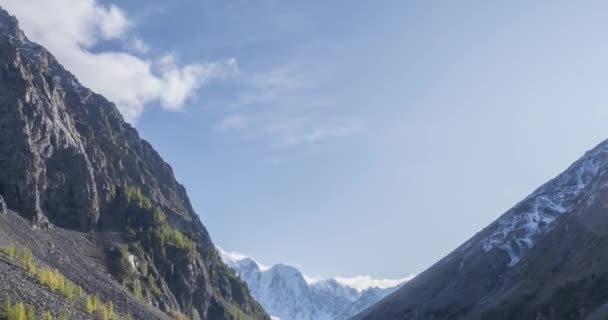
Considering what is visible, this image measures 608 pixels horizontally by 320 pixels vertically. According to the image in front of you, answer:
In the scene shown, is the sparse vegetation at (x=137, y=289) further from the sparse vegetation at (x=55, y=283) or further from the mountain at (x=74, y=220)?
the sparse vegetation at (x=55, y=283)

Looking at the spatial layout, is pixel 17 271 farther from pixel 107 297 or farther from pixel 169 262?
pixel 169 262

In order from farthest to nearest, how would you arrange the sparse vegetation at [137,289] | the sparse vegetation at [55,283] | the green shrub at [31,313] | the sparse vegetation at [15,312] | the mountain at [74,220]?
the sparse vegetation at [137,289], the mountain at [74,220], the sparse vegetation at [55,283], the green shrub at [31,313], the sparse vegetation at [15,312]

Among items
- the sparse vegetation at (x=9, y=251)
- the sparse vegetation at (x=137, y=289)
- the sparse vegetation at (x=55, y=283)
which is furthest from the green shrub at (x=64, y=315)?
the sparse vegetation at (x=137, y=289)

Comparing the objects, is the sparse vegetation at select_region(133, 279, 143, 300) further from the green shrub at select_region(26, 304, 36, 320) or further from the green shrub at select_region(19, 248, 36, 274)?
the green shrub at select_region(26, 304, 36, 320)

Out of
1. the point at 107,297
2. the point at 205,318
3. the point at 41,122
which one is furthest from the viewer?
the point at 205,318

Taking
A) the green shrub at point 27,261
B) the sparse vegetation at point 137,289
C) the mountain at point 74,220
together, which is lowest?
the green shrub at point 27,261

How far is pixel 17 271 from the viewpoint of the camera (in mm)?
76750

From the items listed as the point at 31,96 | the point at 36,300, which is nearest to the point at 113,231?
the point at 31,96

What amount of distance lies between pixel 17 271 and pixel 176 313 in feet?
248

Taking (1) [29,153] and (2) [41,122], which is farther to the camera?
(2) [41,122]

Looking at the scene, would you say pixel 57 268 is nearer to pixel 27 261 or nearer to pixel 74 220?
pixel 27 261

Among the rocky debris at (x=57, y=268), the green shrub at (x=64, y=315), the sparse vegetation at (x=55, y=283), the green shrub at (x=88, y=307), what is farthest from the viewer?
the sparse vegetation at (x=55, y=283)

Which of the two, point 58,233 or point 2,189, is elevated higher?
point 2,189

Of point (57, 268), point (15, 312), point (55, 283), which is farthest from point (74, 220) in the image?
point (15, 312)
